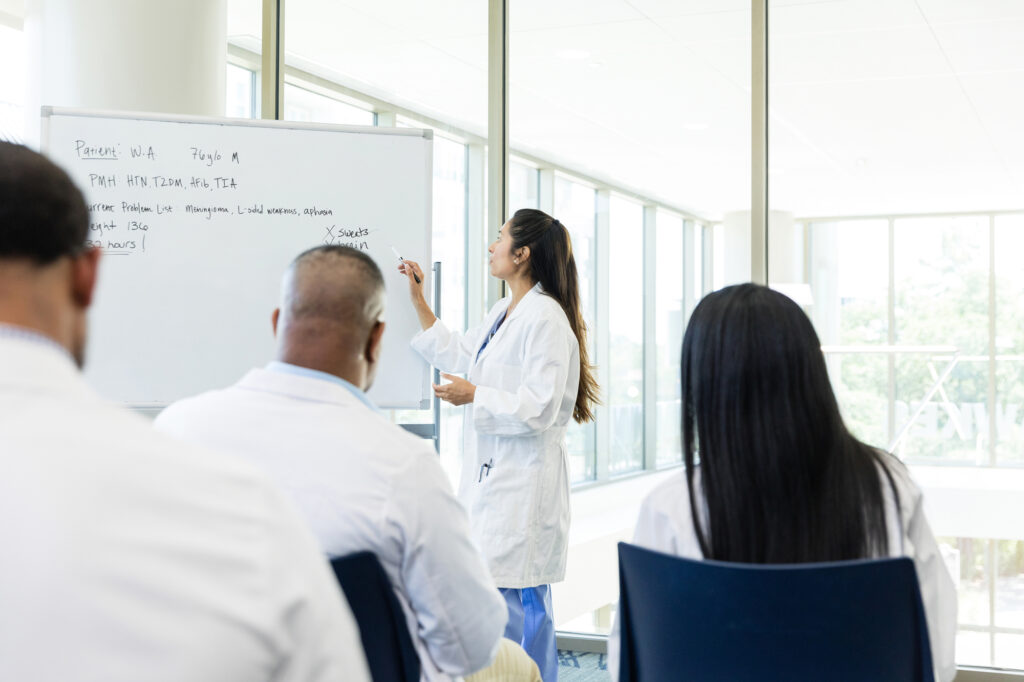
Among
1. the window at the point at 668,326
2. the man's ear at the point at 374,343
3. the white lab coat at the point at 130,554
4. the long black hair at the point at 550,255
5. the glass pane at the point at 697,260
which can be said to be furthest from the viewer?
the window at the point at 668,326

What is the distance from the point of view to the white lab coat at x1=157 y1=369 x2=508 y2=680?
4.09ft

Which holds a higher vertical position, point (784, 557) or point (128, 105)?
point (128, 105)

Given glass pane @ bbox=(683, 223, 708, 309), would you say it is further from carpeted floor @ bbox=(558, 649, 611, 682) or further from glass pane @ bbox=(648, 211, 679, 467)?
carpeted floor @ bbox=(558, 649, 611, 682)

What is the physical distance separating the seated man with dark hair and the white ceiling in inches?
115

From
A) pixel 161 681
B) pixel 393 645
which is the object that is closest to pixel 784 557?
pixel 393 645

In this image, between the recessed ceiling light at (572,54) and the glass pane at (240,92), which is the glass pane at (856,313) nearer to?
the recessed ceiling light at (572,54)

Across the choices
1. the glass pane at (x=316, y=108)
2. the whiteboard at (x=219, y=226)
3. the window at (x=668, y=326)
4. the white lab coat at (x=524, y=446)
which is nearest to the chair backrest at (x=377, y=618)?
the white lab coat at (x=524, y=446)

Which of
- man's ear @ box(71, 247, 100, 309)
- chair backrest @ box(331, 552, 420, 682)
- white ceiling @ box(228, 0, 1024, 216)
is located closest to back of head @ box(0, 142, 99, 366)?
man's ear @ box(71, 247, 100, 309)

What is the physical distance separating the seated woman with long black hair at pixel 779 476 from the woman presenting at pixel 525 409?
1287 mm

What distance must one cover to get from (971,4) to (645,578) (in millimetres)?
2590

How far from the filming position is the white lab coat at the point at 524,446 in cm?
257

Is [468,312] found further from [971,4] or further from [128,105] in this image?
[971,4]

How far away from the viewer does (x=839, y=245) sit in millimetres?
3225

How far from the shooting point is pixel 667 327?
3.56 metres
